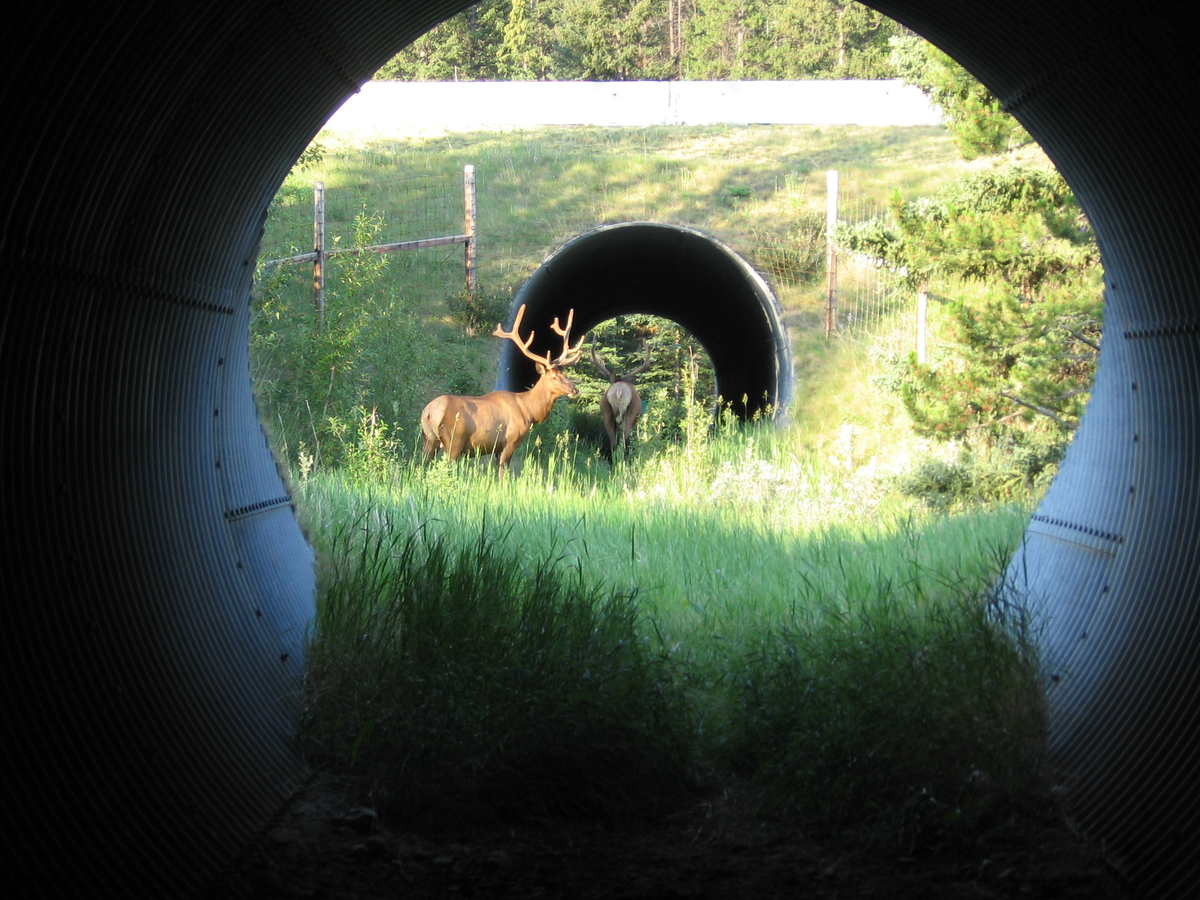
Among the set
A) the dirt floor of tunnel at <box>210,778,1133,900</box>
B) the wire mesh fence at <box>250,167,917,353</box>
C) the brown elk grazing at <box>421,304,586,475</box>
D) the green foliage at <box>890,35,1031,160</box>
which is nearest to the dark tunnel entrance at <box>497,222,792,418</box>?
the wire mesh fence at <box>250,167,917,353</box>

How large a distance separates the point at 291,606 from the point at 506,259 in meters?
12.8

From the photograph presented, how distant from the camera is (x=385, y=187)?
2038 centimetres

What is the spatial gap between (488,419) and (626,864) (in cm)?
890

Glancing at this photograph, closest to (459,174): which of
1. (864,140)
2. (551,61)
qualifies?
(864,140)

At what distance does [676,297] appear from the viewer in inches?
819

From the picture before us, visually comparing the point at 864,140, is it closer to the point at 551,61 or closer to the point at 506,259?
the point at 506,259

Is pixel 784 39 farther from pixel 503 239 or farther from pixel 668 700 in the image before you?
pixel 668 700

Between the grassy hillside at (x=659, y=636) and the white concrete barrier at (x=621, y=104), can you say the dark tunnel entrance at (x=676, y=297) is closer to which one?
the grassy hillside at (x=659, y=636)

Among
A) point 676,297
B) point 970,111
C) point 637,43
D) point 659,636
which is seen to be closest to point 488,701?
point 659,636

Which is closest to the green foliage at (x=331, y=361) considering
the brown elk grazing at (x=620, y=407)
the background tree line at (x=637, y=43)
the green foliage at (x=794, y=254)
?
the brown elk grazing at (x=620, y=407)

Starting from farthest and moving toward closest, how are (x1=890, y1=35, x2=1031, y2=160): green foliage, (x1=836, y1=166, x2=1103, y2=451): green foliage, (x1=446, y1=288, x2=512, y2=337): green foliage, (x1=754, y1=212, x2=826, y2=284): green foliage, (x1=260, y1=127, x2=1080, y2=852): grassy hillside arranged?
(x1=754, y1=212, x2=826, y2=284): green foliage
(x1=446, y1=288, x2=512, y2=337): green foliage
(x1=890, y1=35, x2=1031, y2=160): green foliage
(x1=836, y1=166, x2=1103, y2=451): green foliage
(x1=260, y1=127, x2=1080, y2=852): grassy hillside

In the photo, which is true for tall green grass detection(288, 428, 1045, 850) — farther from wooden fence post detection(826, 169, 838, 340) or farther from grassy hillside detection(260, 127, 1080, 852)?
wooden fence post detection(826, 169, 838, 340)

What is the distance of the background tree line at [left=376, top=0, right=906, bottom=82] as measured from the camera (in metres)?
51.3

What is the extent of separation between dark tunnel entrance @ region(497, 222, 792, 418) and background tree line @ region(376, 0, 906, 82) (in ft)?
103
